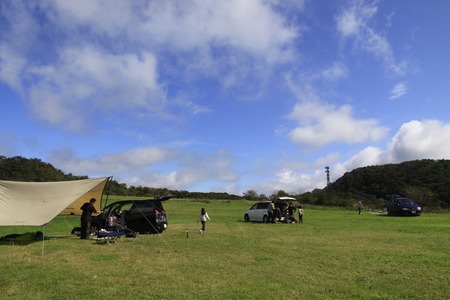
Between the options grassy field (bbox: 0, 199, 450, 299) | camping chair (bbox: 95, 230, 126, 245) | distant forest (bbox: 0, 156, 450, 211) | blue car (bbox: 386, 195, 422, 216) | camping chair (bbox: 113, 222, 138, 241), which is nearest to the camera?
grassy field (bbox: 0, 199, 450, 299)

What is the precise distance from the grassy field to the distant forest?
4346cm

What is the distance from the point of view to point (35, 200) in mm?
14211

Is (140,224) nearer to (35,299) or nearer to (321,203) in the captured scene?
(35,299)

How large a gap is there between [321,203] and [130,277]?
57.8m

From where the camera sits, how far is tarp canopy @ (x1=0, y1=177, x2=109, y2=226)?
1363 centimetres

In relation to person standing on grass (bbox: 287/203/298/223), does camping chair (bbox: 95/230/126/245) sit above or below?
below

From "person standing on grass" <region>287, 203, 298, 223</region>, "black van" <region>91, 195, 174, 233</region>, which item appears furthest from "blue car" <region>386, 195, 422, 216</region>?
"black van" <region>91, 195, 174, 233</region>

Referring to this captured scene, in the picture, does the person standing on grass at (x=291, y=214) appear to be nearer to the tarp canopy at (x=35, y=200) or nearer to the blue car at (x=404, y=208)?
the blue car at (x=404, y=208)

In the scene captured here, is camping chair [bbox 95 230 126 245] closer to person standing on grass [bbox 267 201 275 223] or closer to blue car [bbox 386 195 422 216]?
person standing on grass [bbox 267 201 275 223]

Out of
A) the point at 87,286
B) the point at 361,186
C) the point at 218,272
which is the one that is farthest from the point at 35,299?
the point at 361,186

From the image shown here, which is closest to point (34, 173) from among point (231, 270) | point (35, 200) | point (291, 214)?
point (291, 214)

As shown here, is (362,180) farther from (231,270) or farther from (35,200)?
(231,270)

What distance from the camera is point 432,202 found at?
49062 millimetres

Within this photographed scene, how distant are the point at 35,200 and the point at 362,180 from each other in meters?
74.3
